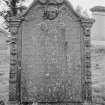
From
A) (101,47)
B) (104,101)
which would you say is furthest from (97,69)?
(104,101)

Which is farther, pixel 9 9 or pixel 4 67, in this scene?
pixel 9 9

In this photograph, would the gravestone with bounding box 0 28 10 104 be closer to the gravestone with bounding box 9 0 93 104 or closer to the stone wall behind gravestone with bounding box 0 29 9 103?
the stone wall behind gravestone with bounding box 0 29 9 103

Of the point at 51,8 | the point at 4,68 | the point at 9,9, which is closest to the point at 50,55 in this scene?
the point at 51,8

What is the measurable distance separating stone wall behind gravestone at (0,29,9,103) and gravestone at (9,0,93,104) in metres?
1.44

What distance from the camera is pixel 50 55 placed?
19.7 ft

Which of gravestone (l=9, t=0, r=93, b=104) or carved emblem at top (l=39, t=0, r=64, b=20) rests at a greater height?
carved emblem at top (l=39, t=0, r=64, b=20)

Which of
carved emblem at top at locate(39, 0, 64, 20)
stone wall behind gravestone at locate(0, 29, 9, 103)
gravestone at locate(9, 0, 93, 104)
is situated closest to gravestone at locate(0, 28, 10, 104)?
stone wall behind gravestone at locate(0, 29, 9, 103)

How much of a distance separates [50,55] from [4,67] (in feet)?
16.1

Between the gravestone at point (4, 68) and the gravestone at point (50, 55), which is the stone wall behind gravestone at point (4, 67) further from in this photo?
the gravestone at point (50, 55)

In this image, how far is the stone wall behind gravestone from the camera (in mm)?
7812

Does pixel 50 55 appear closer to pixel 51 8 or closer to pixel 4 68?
pixel 51 8

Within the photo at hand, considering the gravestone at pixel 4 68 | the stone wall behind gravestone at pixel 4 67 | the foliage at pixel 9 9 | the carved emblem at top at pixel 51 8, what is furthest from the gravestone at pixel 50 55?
the foliage at pixel 9 9

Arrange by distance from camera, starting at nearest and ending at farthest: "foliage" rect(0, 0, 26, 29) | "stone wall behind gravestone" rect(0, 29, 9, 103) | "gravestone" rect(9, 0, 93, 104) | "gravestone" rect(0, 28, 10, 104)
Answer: "gravestone" rect(9, 0, 93, 104), "gravestone" rect(0, 28, 10, 104), "stone wall behind gravestone" rect(0, 29, 9, 103), "foliage" rect(0, 0, 26, 29)

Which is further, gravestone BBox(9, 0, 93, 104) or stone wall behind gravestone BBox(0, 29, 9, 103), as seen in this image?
stone wall behind gravestone BBox(0, 29, 9, 103)
